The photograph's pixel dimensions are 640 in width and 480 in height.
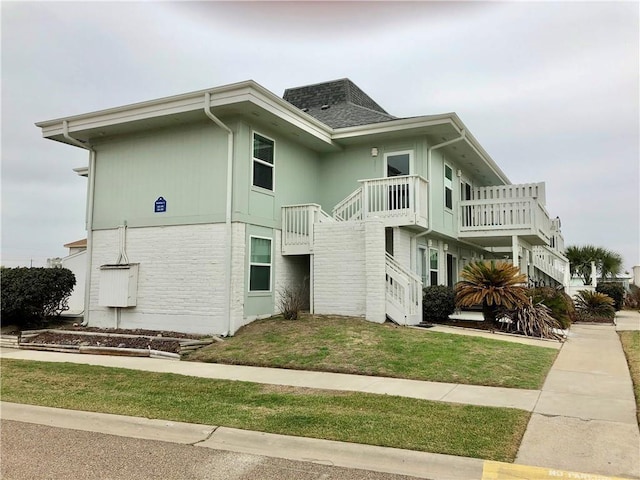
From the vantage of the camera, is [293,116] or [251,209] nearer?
[251,209]

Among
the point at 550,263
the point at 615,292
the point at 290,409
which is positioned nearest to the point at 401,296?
the point at 290,409

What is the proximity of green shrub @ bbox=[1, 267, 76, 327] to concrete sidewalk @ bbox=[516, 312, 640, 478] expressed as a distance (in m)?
12.5

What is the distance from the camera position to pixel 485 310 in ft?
42.4

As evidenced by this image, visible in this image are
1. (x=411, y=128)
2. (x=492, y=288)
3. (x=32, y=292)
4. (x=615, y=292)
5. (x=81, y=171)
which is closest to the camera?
(x=492, y=288)

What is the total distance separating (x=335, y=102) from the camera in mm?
18453

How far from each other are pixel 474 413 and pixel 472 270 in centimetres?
779

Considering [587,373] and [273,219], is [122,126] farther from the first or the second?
[587,373]

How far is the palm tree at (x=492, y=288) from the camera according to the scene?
40.2ft

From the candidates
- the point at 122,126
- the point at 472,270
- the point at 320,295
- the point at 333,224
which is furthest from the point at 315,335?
the point at 122,126

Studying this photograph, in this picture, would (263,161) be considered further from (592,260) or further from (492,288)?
(592,260)

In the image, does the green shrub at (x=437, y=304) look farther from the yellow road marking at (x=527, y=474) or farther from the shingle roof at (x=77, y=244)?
the shingle roof at (x=77, y=244)

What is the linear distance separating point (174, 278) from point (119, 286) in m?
1.75

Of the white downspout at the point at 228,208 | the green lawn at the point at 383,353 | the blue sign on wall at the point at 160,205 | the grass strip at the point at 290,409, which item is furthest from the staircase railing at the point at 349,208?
the grass strip at the point at 290,409

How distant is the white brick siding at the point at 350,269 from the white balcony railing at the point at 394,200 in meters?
1.07
